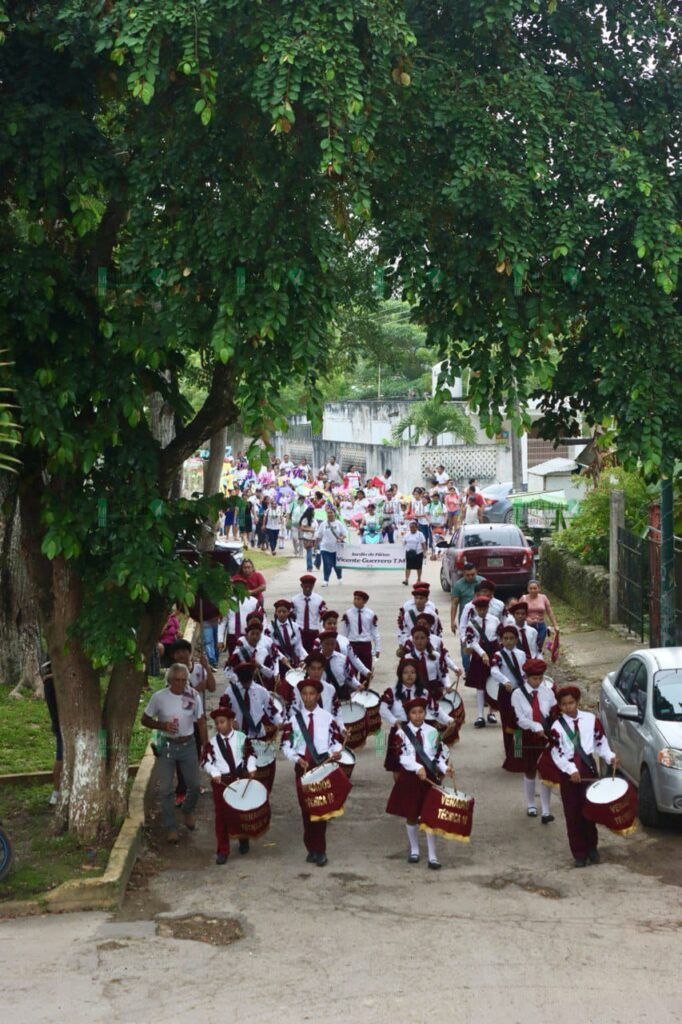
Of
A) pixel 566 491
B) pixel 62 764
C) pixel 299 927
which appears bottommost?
pixel 299 927

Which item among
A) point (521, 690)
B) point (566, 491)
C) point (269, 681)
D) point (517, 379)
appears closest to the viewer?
point (517, 379)

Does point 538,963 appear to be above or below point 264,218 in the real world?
below

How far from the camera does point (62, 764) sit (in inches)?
486

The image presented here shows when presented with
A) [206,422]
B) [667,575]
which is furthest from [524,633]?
[206,422]

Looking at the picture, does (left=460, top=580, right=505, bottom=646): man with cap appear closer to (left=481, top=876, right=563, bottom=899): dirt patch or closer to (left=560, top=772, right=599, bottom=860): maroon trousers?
(left=560, top=772, right=599, bottom=860): maroon trousers

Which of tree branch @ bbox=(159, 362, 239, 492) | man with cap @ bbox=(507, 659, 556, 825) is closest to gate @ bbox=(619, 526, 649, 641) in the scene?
man with cap @ bbox=(507, 659, 556, 825)

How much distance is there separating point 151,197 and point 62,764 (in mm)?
5091

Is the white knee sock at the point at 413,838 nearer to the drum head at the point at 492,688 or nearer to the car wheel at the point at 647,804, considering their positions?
the car wheel at the point at 647,804

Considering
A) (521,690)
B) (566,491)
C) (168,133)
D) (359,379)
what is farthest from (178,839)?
(359,379)

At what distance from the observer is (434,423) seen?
160 feet

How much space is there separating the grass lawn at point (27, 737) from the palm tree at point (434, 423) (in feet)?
103

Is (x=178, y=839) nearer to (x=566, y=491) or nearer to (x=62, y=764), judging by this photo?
(x=62, y=764)

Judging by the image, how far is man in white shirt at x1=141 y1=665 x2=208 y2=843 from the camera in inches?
485

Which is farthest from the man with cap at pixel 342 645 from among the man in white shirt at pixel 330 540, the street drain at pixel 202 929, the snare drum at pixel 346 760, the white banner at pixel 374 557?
the man in white shirt at pixel 330 540
